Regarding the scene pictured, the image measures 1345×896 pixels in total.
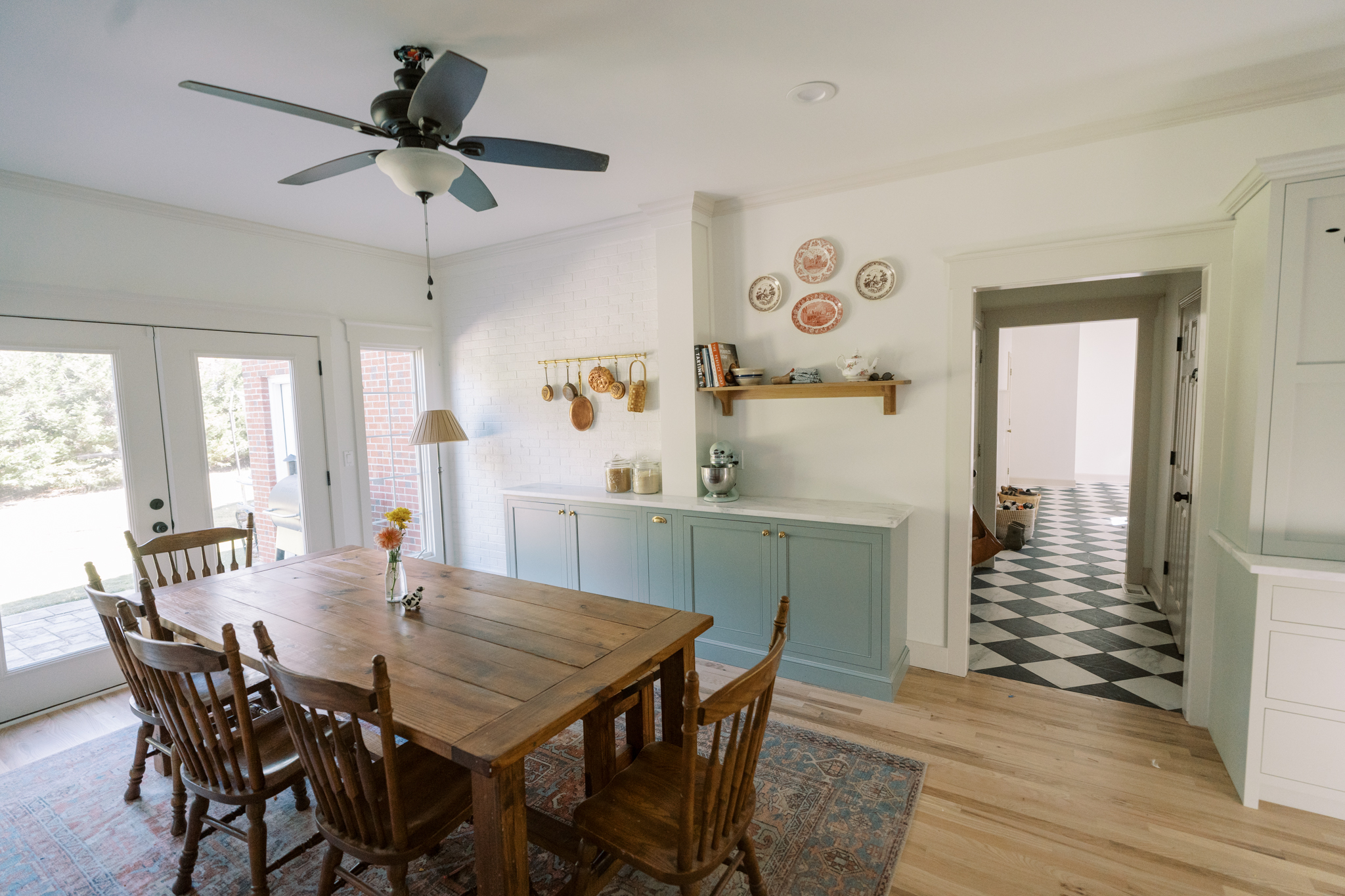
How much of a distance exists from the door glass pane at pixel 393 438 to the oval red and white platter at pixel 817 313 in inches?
122

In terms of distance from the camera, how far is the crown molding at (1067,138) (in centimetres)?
232

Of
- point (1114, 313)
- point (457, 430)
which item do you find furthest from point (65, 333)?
point (1114, 313)

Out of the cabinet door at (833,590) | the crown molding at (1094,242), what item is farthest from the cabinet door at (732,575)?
the crown molding at (1094,242)

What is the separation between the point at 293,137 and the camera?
101 inches

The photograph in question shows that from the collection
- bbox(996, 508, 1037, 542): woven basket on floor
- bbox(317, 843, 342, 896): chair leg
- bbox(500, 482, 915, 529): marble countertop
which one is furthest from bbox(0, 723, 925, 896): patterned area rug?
bbox(996, 508, 1037, 542): woven basket on floor

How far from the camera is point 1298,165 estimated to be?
200 cm

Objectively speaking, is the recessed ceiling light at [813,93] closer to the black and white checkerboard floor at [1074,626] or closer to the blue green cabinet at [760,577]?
the blue green cabinet at [760,577]

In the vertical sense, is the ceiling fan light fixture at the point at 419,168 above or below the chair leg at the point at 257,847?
above

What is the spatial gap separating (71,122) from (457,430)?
7.99 ft

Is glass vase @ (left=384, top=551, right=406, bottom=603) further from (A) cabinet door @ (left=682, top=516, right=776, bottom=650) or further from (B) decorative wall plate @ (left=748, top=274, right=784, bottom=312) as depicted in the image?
(B) decorative wall plate @ (left=748, top=274, right=784, bottom=312)

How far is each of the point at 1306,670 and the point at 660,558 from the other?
266cm

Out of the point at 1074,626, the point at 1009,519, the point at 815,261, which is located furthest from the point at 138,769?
the point at 1009,519

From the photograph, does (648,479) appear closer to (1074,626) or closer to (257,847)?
(257,847)

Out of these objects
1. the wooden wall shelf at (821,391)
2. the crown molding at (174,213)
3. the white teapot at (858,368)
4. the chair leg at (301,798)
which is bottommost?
the chair leg at (301,798)
